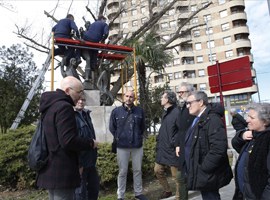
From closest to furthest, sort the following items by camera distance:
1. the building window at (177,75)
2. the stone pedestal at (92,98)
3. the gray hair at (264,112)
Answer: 1. the gray hair at (264,112)
2. the stone pedestal at (92,98)
3. the building window at (177,75)

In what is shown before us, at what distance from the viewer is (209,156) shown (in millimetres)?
3260

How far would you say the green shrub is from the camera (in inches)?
233

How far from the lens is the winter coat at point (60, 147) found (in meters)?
2.80

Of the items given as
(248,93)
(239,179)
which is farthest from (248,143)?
(248,93)

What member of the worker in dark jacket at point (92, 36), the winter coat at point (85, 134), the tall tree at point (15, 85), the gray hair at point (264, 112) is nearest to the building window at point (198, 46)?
the tall tree at point (15, 85)

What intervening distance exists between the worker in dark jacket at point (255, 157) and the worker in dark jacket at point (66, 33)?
18.2 ft

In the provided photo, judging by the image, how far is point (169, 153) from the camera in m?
5.10

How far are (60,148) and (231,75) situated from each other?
6845mm

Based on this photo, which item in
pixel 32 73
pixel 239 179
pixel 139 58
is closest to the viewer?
pixel 239 179

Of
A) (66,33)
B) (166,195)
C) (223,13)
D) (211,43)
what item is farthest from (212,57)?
(166,195)

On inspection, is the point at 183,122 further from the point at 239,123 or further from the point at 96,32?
the point at 96,32

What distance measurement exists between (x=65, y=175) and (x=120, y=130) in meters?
2.53

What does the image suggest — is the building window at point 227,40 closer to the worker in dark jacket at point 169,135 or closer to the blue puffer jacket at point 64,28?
the blue puffer jacket at point 64,28

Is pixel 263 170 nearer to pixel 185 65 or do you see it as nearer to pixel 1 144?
pixel 1 144
